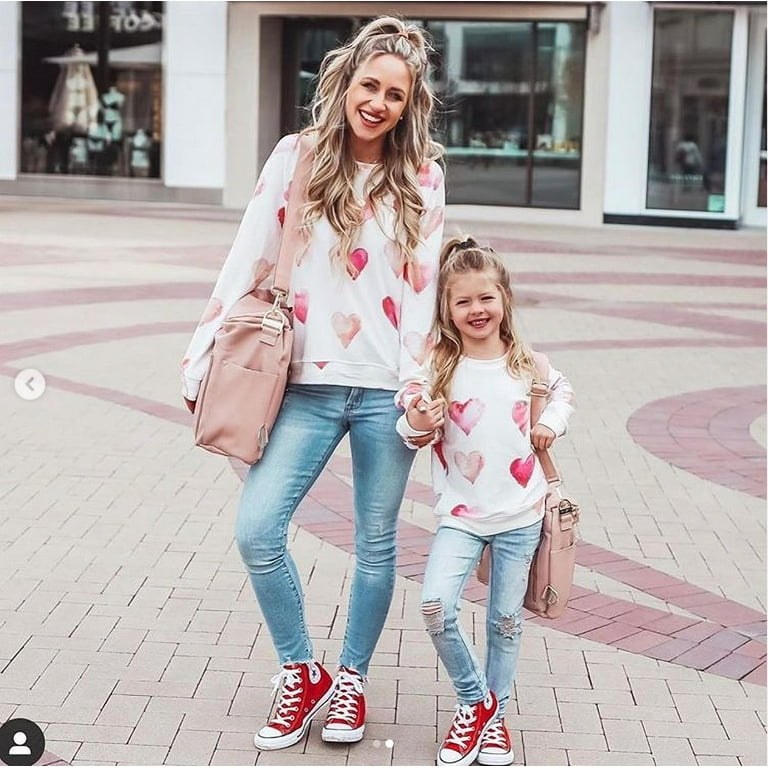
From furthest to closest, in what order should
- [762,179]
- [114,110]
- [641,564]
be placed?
[114,110], [762,179], [641,564]

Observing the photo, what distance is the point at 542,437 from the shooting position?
3.54 metres

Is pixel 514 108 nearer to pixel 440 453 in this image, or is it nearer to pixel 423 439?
pixel 440 453

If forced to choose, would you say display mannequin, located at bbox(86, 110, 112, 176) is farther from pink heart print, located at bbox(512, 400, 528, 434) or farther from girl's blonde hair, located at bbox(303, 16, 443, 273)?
pink heart print, located at bbox(512, 400, 528, 434)

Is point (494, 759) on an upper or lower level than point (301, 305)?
lower

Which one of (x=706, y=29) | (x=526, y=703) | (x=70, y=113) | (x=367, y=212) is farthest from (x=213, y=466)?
(x=70, y=113)

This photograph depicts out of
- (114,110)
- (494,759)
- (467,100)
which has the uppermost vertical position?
(467,100)

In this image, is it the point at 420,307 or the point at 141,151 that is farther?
the point at 141,151

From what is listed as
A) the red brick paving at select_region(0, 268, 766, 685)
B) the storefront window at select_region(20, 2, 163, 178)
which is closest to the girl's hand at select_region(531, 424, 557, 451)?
the red brick paving at select_region(0, 268, 766, 685)

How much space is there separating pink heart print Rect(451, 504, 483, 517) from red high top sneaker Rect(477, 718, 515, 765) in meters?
0.57

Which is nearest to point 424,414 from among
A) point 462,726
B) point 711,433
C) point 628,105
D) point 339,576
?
point 462,726

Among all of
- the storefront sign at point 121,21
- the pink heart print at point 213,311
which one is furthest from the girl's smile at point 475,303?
the storefront sign at point 121,21

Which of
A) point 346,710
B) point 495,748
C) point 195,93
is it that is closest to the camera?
point 495,748

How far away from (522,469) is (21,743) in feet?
4.89

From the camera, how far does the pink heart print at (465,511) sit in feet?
11.8
